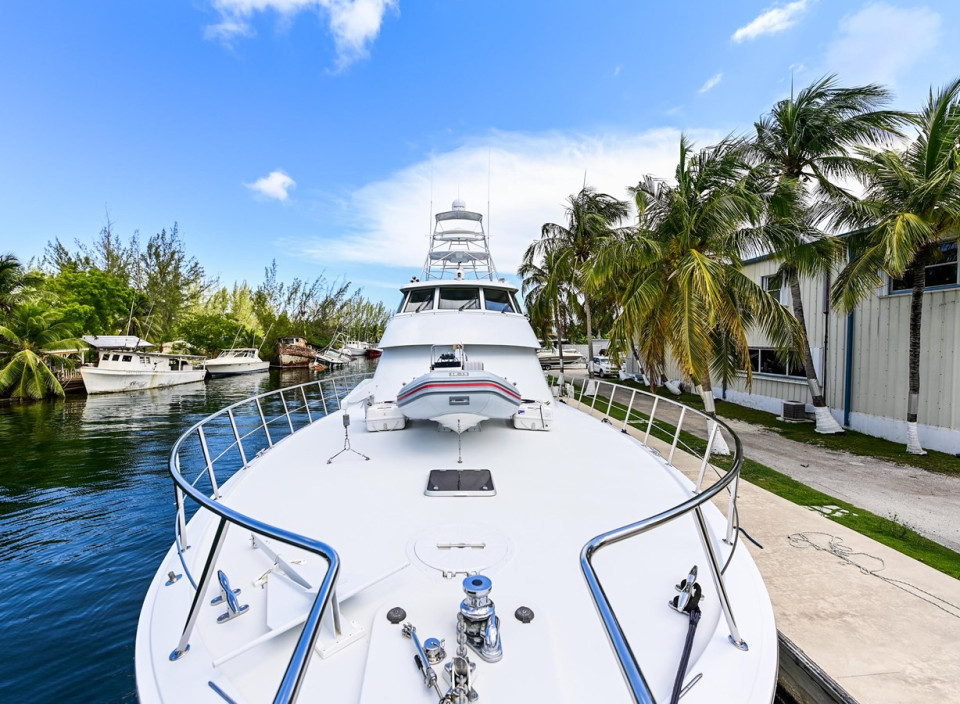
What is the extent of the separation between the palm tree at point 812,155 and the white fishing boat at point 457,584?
8264mm

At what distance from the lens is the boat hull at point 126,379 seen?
21.9 meters

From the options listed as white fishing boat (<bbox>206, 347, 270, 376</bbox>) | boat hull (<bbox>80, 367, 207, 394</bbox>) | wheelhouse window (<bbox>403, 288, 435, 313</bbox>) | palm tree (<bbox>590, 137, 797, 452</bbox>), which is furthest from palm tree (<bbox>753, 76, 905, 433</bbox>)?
white fishing boat (<bbox>206, 347, 270, 376</bbox>)

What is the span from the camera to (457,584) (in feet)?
8.09

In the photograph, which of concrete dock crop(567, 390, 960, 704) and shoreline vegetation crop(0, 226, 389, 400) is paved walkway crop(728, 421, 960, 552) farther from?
shoreline vegetation crop(0, 226, 389, 400)

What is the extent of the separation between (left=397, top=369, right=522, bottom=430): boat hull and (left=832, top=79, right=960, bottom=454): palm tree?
874 cm

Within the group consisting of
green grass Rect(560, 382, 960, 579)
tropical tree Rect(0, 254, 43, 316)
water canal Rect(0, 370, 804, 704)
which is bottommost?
water canal Rect(0, 370, 804, 704)

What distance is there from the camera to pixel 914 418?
30.4ft

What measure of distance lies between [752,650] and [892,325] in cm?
1241

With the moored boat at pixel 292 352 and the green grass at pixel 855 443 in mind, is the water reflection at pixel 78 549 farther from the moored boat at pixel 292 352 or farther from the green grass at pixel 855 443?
the moored boat at pixel 292 352

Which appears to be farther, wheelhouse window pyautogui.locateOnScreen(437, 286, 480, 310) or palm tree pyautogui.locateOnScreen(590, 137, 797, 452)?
palm tree pyautogui.locateOnScreen(590, 137, 797, 452)

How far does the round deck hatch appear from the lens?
2.61 meters

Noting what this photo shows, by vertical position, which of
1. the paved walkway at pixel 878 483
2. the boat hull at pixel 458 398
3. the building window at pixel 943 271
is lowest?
the paved walkway at pixel 878 483

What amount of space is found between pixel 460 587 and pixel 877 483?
911cm

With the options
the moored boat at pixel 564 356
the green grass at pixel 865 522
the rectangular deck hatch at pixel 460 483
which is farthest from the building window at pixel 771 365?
the moored boat at pixel 564 356
